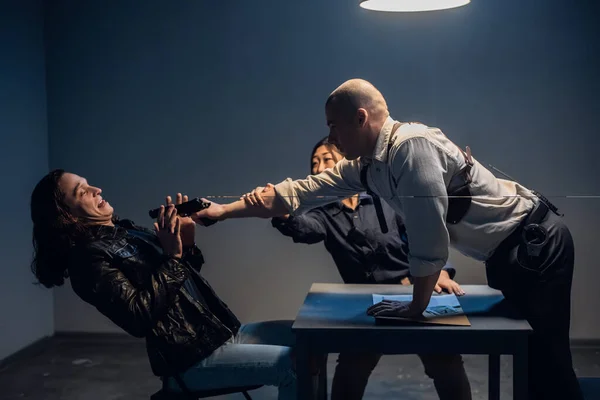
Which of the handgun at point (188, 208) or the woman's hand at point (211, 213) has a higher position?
the handgun at point (188, 208)

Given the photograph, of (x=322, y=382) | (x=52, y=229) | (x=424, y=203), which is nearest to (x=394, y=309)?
(x=424, y=203)

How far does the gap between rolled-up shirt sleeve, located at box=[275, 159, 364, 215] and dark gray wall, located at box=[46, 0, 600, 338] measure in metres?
1.50

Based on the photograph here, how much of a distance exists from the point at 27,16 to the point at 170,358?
284cm

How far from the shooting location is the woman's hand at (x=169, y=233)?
259 cm

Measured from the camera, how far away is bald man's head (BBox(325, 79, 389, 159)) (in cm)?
244

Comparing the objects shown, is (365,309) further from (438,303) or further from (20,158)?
(20,158)

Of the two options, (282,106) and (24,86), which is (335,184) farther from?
(24,86)

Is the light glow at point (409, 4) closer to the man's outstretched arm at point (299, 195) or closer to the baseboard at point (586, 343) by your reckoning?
the man's outstretched arm at point (299, 195)

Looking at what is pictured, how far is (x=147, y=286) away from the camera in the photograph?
252 centimetres

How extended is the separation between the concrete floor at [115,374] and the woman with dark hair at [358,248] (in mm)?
418

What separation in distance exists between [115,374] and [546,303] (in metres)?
2.48

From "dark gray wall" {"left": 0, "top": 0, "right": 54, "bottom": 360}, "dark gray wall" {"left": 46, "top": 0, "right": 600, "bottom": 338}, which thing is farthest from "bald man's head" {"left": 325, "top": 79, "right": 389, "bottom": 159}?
"dark gray wall" {"left": 0, "top": 0, "right": 54, "bottom": 360}

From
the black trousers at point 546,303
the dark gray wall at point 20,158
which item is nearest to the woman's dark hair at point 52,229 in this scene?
the black trousers at point 546,303

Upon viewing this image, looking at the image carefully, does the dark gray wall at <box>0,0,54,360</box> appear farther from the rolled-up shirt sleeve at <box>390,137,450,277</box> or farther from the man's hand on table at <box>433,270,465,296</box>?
the rolled-up shirt sleeve at <box>390,137,450,277</box>
